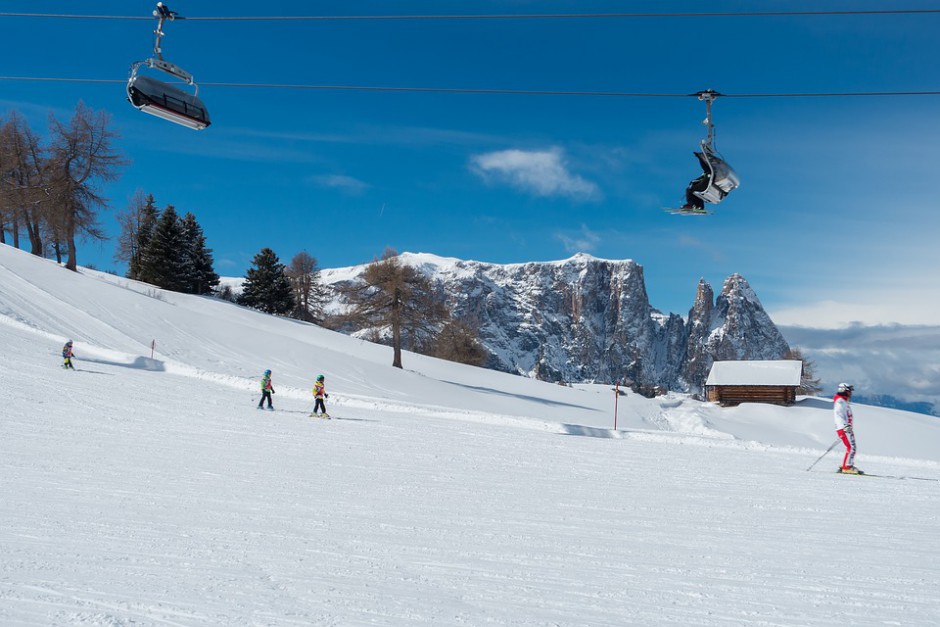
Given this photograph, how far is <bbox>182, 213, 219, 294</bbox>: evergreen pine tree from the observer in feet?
182

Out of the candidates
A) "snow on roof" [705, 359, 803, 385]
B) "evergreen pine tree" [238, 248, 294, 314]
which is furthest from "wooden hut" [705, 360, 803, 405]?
"evergreen pine tree" [238, 248, 294, 314]

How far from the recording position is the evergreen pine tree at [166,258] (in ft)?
176

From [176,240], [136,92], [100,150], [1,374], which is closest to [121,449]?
[136,92]

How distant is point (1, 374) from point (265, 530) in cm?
1731

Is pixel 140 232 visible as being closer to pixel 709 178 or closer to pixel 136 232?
pixel 136 232

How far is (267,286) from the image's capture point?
59.6m

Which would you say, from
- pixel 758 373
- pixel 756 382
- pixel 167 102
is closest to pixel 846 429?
pixel 167 102

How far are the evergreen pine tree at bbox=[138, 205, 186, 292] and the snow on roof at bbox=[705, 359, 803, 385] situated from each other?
47158 millimetres

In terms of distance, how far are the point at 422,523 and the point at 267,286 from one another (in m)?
55.8

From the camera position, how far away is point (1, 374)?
1903cm

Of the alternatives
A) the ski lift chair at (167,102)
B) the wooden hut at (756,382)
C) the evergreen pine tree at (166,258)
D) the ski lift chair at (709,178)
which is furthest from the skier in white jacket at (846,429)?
the evergreen pine tree at (166,258)

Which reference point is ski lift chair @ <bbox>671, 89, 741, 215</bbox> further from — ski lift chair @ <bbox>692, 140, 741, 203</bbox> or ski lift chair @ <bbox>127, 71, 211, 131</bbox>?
ski lift chair @ <bbox>127, 71, 211, 131</bbox>

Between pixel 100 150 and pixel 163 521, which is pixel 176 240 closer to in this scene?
pixel 100 150

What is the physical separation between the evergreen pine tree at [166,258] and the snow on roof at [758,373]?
155 ft
